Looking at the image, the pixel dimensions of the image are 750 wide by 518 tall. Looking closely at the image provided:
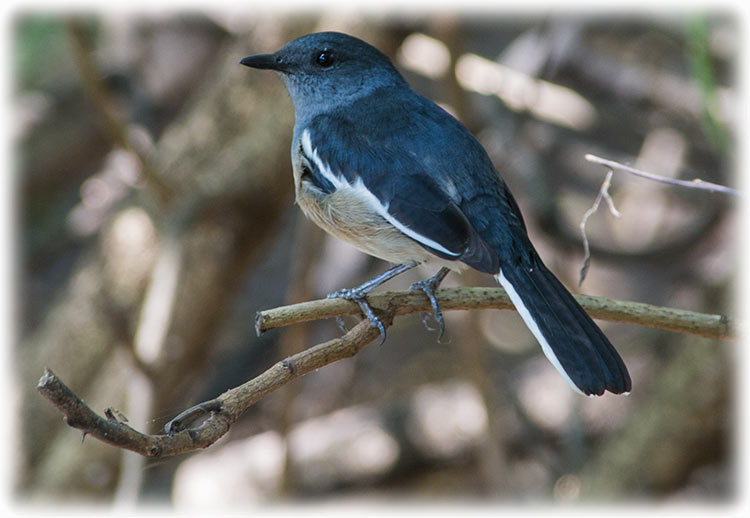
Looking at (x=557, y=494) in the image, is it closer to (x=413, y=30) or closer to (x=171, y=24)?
(x=413, y=30)

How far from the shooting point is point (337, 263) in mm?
4793

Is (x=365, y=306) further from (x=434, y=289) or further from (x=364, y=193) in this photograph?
(x=364, y=193)

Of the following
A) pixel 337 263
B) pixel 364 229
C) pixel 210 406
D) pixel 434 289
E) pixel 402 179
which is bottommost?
pixel 337 263

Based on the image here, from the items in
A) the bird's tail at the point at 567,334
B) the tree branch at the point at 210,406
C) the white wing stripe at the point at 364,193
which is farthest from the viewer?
the white wing stripe at the point at 364,193

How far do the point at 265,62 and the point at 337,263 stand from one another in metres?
2.07

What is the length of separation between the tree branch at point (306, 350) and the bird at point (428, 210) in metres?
0.06

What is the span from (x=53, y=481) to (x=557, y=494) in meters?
2.31

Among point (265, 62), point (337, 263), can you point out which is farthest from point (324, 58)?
point (337, 263)

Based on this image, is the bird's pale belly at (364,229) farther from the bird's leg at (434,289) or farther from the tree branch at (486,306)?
the tree branch at (486,306)

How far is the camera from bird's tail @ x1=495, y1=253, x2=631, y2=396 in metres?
1.92

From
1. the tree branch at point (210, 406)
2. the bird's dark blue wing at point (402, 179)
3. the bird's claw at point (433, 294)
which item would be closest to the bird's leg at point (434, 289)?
the bird's claw at point (433, 294)

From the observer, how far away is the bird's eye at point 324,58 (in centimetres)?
295

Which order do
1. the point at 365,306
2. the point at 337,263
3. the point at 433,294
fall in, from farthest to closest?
the point at 337,263 < the point at 433,294 < the point at 365,306

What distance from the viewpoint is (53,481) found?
3.52 metres
